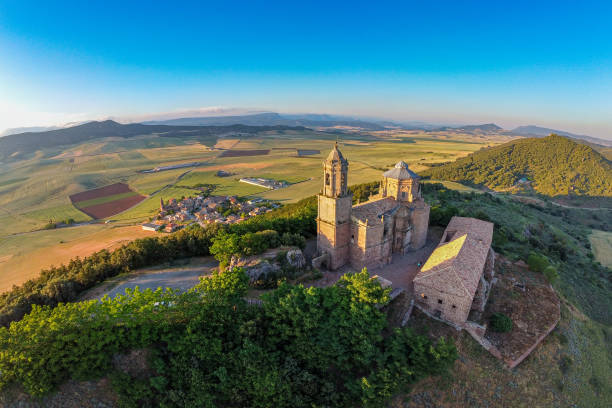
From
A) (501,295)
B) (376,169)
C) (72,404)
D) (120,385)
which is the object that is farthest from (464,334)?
(376,169)

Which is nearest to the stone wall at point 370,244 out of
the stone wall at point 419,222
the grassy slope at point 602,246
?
the stone wall at point 419,222

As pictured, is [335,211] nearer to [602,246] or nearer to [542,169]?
[602,246]

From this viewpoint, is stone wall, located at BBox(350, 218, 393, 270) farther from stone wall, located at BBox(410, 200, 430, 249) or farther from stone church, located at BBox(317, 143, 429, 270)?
stone wall, located at BBox(410, 200, 430, 249)

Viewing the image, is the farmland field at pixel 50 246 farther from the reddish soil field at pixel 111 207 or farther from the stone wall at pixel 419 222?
the stone wall at pixel 419 222

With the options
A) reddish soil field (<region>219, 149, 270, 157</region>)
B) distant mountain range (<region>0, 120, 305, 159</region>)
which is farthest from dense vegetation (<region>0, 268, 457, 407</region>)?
distant mountain range (<region>0, 120, 305, 159</region>)

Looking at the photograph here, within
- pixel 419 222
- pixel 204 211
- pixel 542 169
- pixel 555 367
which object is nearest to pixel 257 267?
pixel 419 222

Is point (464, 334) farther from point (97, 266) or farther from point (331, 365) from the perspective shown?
point (97, 266)
